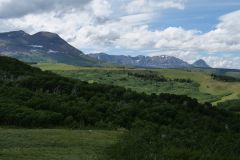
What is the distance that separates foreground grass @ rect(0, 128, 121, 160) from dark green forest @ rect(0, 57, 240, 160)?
5.03 feet

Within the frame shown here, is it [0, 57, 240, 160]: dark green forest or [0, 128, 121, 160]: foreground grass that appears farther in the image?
[0, 57, 240, 160]: dark green forest

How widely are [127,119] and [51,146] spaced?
2989 cm

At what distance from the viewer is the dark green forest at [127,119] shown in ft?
83.9

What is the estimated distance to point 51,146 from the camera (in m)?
27.9

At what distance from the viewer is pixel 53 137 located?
31.7m

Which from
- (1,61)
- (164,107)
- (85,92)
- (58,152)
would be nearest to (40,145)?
(58,152)

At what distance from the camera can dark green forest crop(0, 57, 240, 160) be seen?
25.6 metres

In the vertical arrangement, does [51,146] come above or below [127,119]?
above

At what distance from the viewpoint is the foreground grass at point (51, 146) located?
2377 cm

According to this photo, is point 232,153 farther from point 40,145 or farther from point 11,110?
point 11,110

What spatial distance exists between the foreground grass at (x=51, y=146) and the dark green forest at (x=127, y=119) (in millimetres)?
1533

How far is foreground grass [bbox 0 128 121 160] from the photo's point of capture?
23.8 m

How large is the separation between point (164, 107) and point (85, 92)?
57.0ft

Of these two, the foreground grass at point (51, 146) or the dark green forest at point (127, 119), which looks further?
the dark green forest at point (127, 119)
